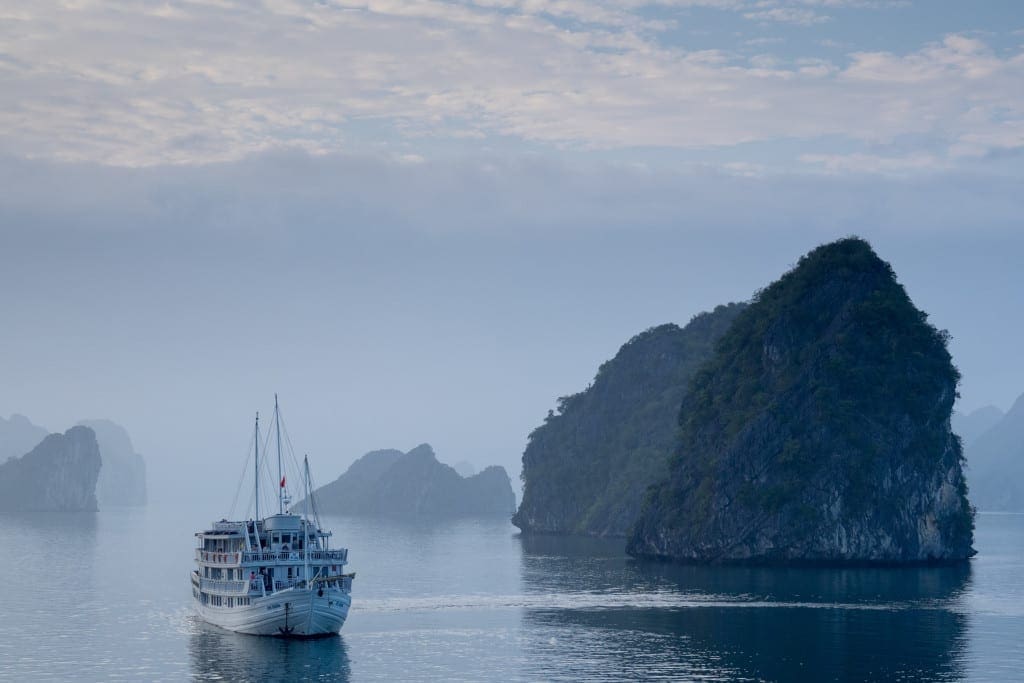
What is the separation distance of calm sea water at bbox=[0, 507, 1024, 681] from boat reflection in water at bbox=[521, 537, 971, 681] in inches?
8.0

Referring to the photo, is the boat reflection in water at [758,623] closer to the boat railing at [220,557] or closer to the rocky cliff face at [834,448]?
the rocky cliff face at [834,448]

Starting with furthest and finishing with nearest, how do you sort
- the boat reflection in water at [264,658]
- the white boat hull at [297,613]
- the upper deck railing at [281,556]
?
the upper deck railing at [281,556]
the white boat hull at [297,613]
the boat reflection in water at [264,658]

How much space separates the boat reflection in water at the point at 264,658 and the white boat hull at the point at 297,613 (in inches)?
30.7

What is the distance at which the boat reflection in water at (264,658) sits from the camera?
275 ft

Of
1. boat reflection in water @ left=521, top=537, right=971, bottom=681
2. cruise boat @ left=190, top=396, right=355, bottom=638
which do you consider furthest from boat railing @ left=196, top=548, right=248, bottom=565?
boat reflection in water @ left=521, top=537, right=971, bottom=681

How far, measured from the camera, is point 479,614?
382 ft

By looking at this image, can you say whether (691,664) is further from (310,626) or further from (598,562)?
(598,562)

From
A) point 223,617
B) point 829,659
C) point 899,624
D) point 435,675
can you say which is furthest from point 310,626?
point 899,624

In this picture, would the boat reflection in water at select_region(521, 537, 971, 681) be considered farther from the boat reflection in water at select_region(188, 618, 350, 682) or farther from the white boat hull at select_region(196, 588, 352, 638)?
the white boat hull at select_region(196, 588, 352, 638)

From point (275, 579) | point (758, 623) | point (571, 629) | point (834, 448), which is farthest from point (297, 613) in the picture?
point (834, 448)

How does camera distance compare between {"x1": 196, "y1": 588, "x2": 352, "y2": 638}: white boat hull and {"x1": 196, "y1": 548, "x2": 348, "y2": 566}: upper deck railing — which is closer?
{"x1": 196, "y1": 588, "x2": 352, "y2": 638}: white boat hull

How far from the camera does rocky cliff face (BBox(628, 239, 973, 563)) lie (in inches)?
Answer: 6634

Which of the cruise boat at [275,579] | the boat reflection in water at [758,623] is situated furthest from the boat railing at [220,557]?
the boat reflection in water at [758,623]

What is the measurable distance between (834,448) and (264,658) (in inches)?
3879
